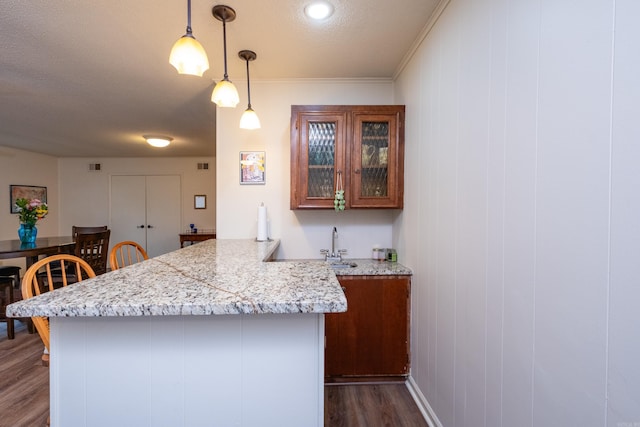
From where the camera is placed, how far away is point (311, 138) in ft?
7.15

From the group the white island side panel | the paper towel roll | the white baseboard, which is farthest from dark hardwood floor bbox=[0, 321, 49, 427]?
the white baseboard

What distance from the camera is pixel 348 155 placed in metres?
2.15

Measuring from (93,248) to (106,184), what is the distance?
320cm

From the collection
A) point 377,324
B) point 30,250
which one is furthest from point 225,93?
point 30,250

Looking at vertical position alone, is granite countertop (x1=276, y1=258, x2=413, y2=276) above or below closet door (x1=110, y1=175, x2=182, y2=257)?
below

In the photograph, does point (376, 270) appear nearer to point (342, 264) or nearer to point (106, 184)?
point (342, 264)

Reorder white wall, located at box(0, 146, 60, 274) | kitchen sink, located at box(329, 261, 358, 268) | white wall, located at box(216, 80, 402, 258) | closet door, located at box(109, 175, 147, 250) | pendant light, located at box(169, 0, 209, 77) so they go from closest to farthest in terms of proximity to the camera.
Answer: pendant light, located at box(169, 0, 209, 77) → kitchen sink, located at box(329, 261, 358, 268) → white wall, located at box(216, 80, 402, 258) → white wall, located at box(0, 146, 60, 274) → closet door, located at box(109, 175, 147, 250)

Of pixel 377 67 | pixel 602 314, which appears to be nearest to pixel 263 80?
pixel 377 67

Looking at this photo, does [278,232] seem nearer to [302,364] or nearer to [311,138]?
[311,138]

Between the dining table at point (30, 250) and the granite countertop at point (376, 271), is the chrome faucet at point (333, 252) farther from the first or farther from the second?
the dining table at point (30, 250)

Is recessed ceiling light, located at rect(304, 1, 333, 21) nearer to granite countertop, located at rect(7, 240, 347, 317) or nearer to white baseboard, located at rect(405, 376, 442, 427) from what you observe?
granite countertop, located at rect(7, 240, 347, 317)

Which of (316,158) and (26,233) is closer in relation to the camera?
(316,158)

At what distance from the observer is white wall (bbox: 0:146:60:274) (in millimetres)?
4844

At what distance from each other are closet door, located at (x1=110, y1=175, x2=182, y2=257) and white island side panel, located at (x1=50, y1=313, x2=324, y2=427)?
5348 mm
